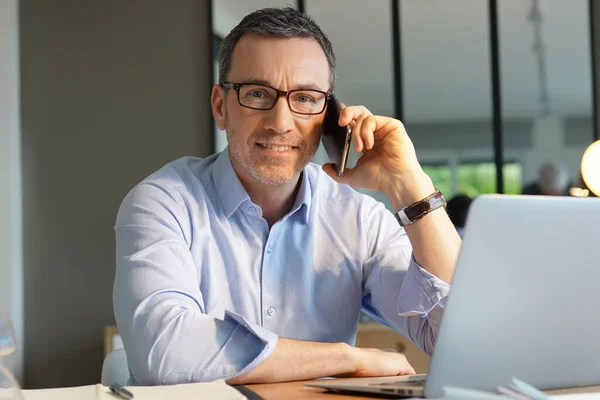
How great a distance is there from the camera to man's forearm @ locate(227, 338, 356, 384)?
47.5 inches

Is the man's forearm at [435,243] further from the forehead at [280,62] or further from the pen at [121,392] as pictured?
the pen at [121,392]

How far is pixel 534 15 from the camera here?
12.8ft

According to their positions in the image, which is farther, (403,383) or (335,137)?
(335,137)

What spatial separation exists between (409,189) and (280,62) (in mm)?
416

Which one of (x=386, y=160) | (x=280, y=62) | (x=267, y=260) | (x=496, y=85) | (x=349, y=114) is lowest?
(x=267, y=260)

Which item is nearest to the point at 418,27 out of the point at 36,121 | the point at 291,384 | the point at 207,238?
the point at 36,121

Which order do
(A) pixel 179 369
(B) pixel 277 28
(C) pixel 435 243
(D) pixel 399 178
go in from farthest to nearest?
1. (B) pixel 277 28
2. (D) pixel 399 178
3. (C) pixel 435 243
4. (A) pixel 179 369

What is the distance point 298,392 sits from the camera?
109 centimetres

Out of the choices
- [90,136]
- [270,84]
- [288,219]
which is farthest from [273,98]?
[90,136]

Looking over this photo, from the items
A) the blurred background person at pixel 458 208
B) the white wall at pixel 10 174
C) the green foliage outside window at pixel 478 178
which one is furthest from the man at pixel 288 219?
the white wall at pixel 10 174

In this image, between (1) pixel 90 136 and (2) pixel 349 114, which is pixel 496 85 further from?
(2) pixel 349 114

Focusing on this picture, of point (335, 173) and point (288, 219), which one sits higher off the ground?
point (335, 173)

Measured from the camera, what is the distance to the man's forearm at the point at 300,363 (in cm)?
121

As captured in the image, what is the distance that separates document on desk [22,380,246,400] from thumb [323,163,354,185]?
801mm
